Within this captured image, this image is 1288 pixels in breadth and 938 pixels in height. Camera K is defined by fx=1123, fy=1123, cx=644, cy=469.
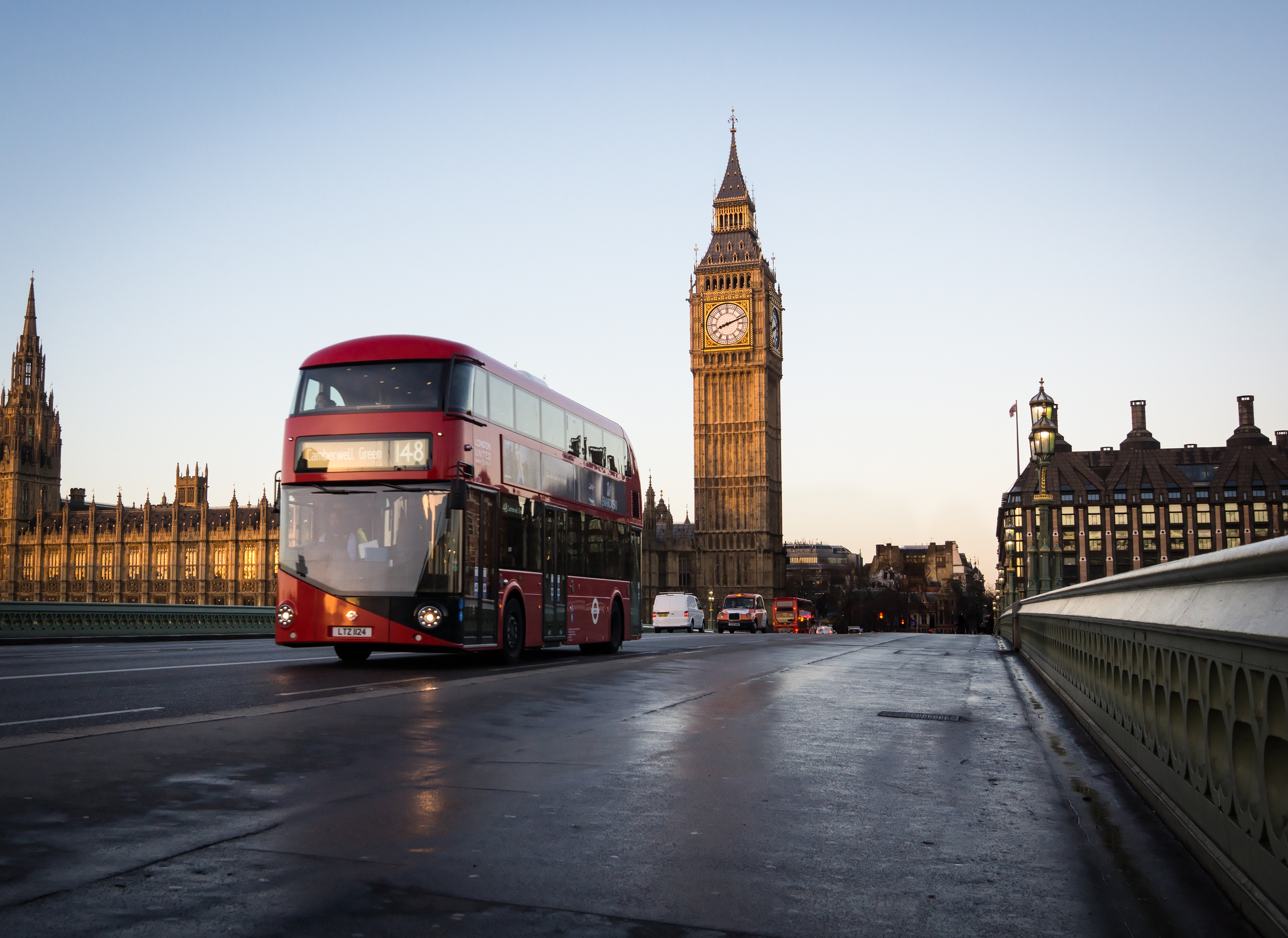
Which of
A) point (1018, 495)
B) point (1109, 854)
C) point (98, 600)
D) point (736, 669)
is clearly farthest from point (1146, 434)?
point (1109, 854)

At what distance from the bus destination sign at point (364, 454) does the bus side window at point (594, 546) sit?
541 cm

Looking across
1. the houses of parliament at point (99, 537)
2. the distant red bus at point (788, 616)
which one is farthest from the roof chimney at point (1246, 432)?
the houses of parliament at point (99, 537)

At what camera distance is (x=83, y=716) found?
784 centimetres

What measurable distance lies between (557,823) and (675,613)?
4651 cm

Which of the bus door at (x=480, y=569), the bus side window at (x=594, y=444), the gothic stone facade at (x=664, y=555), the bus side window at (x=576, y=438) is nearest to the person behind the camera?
the bus door at (x=480, y=569)

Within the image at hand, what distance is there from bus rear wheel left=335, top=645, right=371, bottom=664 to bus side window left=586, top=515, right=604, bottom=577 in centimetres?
429

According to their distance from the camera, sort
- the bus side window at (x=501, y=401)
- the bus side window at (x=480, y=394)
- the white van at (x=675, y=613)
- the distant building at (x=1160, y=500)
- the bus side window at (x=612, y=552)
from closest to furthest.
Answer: the bus side window at (x=480, y=394) → the bus side window at (x=501, y=401) → the bus side window at (x=612, y=552) → the white van at (x=675, y=613) → the distant building at (x=1160, y=500)

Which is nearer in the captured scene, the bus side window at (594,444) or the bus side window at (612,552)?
the bus side window at (594,444)

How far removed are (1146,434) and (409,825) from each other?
5772 inches

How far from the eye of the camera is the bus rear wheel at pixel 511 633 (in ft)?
50.7

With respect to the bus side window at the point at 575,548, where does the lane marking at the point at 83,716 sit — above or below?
below

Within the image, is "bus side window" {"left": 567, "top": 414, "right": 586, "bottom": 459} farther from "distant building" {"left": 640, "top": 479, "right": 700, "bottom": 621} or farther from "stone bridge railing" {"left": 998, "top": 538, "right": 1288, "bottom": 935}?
"distant building" {"left": 640, "top": 479, "right": 700, "bottom": 621}

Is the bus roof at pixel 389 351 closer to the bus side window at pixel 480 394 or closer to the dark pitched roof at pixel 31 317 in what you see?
the bus side window at pixel 480 394

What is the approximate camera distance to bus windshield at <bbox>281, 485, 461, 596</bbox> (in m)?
13.6
